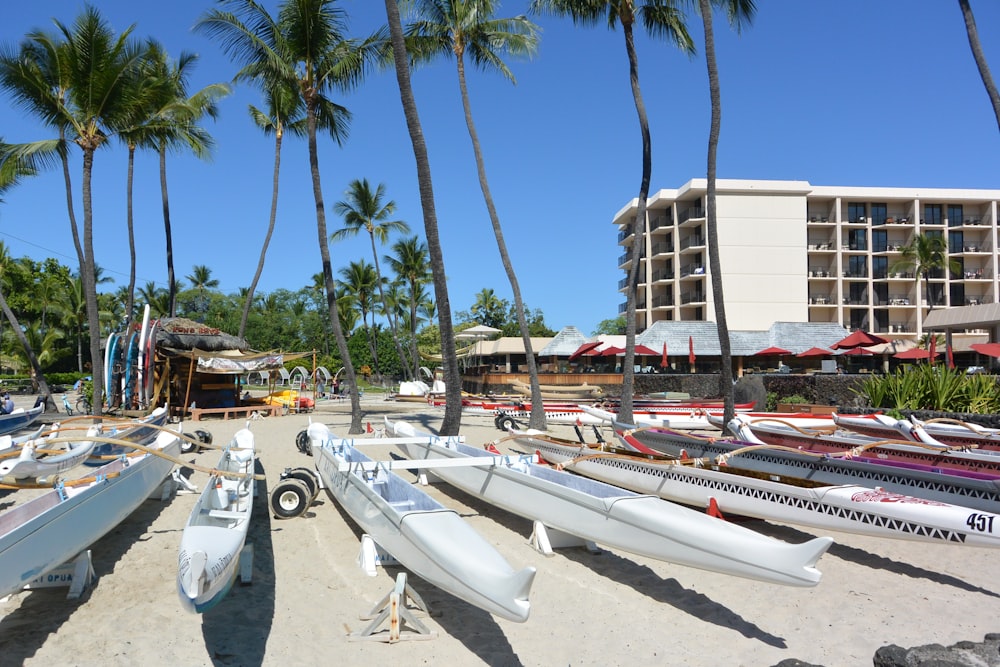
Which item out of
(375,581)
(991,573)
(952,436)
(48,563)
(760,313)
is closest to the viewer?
(48,563)

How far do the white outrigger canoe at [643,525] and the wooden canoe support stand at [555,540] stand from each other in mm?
128

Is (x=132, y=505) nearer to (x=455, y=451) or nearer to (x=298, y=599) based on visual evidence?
(x=298, y=599)

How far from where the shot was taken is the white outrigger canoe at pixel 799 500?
18.4 feet

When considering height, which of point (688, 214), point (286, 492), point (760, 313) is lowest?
point (286, 492)

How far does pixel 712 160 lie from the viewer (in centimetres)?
1407

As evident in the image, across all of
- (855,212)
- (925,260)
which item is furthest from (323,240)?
(855,212)

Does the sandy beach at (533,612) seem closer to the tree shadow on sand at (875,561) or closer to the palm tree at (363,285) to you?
the tree shadow on sand at (875,561)

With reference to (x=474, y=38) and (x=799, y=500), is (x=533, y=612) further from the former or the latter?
(x=474, y=38)

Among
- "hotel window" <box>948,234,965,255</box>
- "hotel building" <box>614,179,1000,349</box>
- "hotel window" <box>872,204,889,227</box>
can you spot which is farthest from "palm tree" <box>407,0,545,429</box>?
"hotel window" <box>948,234,965,255</box>

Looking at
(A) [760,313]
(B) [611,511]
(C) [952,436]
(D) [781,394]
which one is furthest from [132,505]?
(A) [760,313]

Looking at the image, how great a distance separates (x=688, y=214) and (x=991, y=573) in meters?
42.7

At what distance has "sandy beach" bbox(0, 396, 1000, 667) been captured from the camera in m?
4.61

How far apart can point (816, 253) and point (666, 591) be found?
47.8 metres

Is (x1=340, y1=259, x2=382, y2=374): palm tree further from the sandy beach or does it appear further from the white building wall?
the sandy beach
